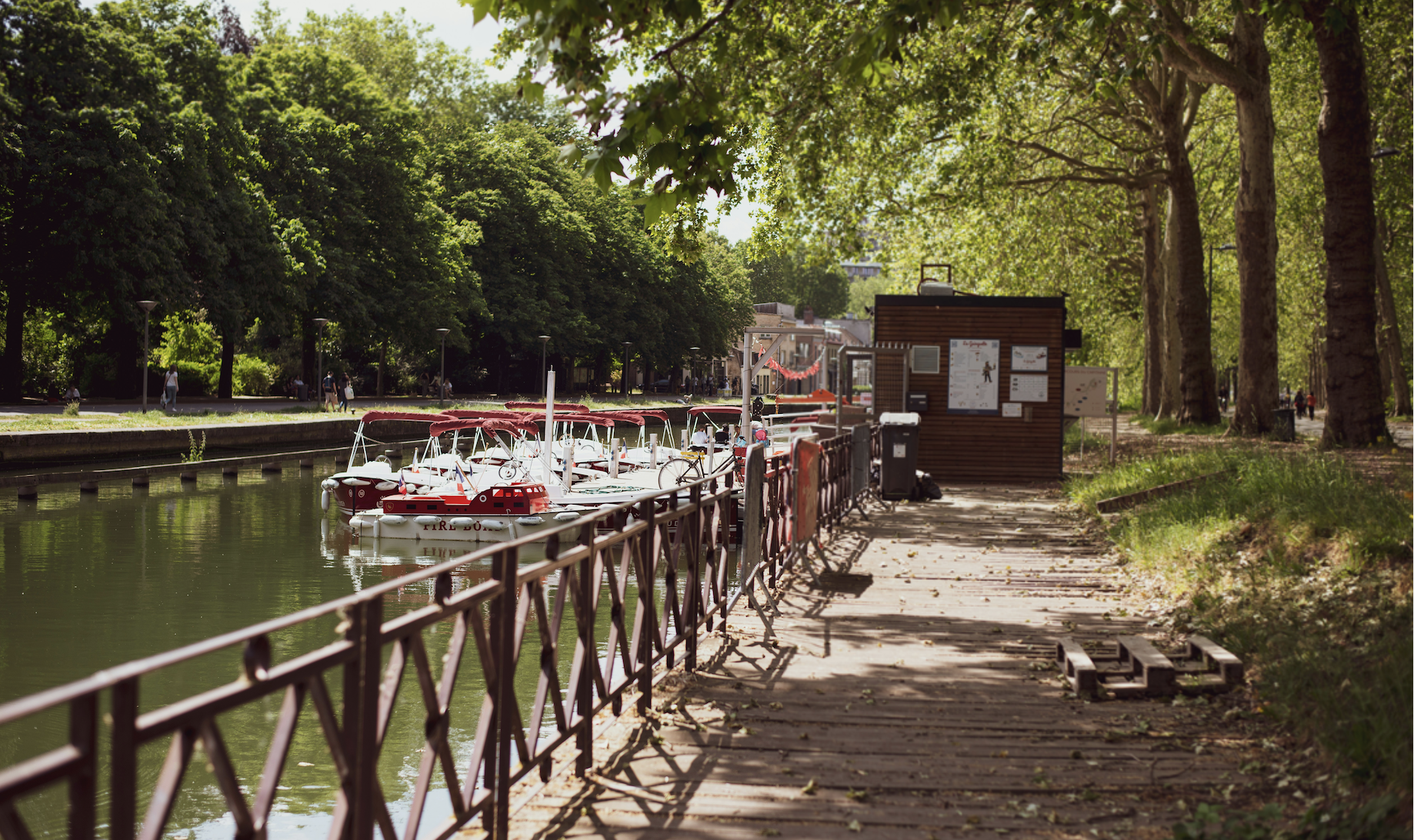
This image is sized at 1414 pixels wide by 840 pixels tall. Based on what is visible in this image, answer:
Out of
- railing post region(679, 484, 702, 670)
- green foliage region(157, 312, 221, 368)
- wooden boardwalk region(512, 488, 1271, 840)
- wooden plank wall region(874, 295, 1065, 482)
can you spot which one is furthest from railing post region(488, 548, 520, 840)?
green foliage region(157, 312, 221, 368)

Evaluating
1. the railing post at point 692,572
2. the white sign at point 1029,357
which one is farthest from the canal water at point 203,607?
the white sign at point 1029,357

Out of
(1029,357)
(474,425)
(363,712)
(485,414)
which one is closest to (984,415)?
(1029,357)

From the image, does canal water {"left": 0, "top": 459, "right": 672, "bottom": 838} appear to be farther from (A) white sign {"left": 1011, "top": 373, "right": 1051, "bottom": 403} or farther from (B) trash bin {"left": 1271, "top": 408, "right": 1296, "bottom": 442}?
(B) trash bin {"left": 1271, "top": 408, "right": 1296, "bottom": 442}

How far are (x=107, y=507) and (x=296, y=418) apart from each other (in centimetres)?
1395

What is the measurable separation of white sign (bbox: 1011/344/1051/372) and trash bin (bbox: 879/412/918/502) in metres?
3.43

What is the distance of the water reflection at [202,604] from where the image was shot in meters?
7.97

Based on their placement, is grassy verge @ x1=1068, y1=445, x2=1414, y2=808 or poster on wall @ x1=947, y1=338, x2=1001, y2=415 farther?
poster on wall @ x1=947, y1=338, x2=1001, y2=415

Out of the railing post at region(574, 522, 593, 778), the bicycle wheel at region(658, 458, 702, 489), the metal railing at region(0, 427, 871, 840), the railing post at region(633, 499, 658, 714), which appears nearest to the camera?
the metal railing at region(0, 427, 871, 840)

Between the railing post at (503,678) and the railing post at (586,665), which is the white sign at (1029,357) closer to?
the railing post at (586,665)

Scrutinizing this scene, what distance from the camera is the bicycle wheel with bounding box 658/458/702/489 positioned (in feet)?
75.0

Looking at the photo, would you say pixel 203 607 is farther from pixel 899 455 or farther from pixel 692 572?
pixel 899 455

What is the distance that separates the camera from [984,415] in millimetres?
21844

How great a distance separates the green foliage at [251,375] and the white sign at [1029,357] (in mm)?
42188

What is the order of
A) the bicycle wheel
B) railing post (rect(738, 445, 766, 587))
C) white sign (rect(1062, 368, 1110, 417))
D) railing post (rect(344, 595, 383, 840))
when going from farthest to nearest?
the bicycle wheel → white sign (rect(1062, 368, 1110, 417)) → railing post (rect(738, 445, 766, 587)) → railing post (rect(344, 595, 383, 840))
